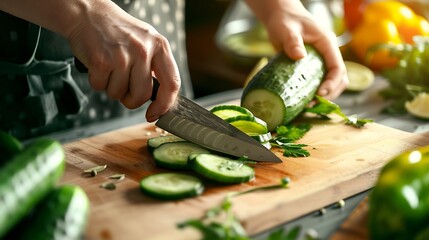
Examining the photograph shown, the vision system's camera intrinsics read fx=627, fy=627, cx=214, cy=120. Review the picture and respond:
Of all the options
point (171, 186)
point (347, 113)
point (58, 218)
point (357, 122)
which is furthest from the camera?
point (347, 113)

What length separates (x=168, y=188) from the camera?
5.40 ft

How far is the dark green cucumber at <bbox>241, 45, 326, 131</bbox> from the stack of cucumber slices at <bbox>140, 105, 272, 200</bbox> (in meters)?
0.12

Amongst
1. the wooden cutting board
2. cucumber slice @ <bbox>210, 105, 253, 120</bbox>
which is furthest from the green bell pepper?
cucumber slice @ <bbox>210, 105, 253, 120</bbox>

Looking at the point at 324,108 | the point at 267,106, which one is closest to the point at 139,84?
the point at 267,106

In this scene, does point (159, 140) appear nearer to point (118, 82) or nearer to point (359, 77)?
point (118, 82)

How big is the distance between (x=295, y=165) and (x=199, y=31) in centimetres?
310

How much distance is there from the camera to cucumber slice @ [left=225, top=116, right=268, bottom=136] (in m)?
2.05

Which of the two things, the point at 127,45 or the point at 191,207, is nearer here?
the point at 191,207

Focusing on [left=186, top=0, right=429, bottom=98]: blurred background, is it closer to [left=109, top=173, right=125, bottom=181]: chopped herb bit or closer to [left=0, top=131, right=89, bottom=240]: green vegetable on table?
[left=109, top=173, right=125, bottom=181]: chopped herb bit

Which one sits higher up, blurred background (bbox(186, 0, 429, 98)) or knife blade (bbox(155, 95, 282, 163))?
knife blade (bbox(155, 95, 282, 163))

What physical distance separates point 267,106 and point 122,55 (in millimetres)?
631

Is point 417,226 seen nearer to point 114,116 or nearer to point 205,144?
point 205,144

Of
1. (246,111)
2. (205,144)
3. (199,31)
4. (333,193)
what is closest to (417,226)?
(333,193)

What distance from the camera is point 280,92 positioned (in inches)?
86.2
